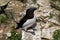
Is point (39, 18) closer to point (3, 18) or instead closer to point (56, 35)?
point (56, 35)

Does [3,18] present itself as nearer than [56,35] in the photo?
No

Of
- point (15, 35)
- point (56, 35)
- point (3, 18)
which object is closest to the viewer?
point (56, 35)

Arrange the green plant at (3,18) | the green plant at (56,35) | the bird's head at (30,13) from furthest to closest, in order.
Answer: the green plant at (3,18), the bird's head at (30,13), the green plant at (56,35)

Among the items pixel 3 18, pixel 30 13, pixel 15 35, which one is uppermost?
pixel 30 13

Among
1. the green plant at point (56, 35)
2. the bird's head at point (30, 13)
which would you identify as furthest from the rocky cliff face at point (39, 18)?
the bird's head at point (30, 13)

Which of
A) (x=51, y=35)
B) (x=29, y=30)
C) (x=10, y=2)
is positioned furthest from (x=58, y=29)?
(x=10, y=2)

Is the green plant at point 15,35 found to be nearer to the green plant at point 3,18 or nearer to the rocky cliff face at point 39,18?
the rocky cliff face at point 39,18

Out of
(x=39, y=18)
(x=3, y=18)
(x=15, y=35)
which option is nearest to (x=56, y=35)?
(x=39, y=18)

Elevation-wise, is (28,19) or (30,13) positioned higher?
(30,13)

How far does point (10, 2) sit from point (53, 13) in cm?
184

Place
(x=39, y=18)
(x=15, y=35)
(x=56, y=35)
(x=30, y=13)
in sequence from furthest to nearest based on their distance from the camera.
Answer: (x=39, y=18) → (x=15, y=35) → (x=30, y=13) → (x=56, y=35)

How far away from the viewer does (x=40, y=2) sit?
35.7ft

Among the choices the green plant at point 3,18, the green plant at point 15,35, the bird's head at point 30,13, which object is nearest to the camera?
the bird's head at point 30,13

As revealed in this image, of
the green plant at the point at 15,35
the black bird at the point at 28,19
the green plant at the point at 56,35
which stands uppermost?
the black bird at the point at 28,19
